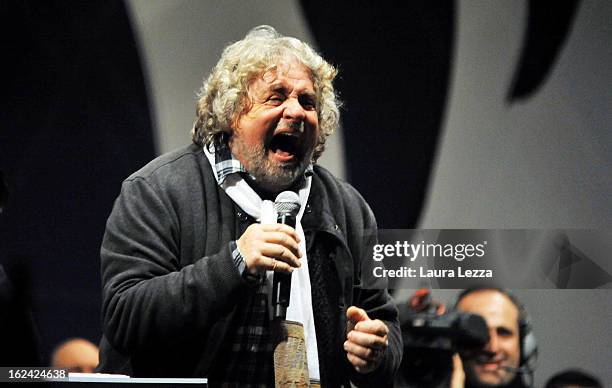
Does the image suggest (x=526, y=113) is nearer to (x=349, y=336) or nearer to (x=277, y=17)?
(x=277, y=17)

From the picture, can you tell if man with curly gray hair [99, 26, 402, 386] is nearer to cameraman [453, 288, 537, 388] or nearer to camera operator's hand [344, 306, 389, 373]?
camera operator's hand [344, 306, 389, 373]

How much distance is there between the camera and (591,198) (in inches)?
127

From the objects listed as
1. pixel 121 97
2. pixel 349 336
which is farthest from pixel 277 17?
pixel 349 336

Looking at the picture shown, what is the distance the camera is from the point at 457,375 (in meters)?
3.16

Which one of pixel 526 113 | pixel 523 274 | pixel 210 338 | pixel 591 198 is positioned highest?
pixel 526 113

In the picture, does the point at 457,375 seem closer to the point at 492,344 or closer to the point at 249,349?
the point at 492,344

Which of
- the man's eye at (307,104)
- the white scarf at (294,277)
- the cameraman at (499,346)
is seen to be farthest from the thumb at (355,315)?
the cameraman at (499,346)

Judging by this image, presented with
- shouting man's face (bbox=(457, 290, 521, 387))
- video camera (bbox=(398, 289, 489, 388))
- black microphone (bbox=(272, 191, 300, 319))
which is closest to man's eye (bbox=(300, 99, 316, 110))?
black microphone (bbox=(272, 191, 300, 319))

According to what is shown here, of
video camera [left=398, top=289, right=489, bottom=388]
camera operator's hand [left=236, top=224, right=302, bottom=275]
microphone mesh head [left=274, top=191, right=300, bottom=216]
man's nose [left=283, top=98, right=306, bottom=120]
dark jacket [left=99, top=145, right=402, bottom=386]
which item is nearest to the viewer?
camera operator's hand [left=236, top=224, right=302, bottom=275]

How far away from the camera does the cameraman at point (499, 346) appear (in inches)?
124

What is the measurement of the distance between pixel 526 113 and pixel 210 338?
1585 millimetres

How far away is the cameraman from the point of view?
3.14 metres

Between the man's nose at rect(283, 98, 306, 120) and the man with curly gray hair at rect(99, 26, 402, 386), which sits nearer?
the man with curly gray hair at rect(99, 26, 402, 386)

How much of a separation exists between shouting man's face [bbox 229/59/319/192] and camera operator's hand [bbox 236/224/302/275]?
43 cm
